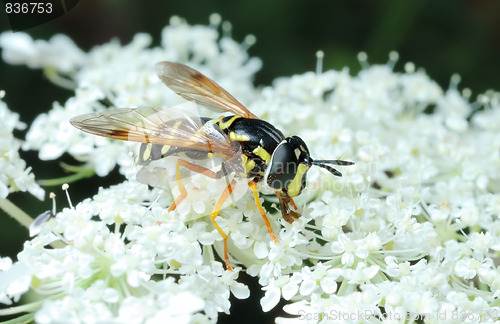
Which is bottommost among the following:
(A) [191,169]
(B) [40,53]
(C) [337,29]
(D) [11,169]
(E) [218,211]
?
(E) [218,211]

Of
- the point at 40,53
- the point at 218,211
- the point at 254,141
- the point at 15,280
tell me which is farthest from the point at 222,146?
the point at 40,53

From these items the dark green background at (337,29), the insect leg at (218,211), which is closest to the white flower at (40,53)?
the dark green background at (337,29)

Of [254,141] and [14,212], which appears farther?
[14,212]

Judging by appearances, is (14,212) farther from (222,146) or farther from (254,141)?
(254,141)

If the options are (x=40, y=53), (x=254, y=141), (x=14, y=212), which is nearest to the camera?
(x=254, y=141)

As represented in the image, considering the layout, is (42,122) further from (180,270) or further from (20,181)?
→ (180,270)

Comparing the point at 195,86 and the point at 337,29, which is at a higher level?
the point at 337,29

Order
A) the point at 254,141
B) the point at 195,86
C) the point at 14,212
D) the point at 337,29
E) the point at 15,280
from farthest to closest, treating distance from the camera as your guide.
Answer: the point at 337,29
the point at 195,86
the point at 14,212
the point at 254,141
the point at 15,280
